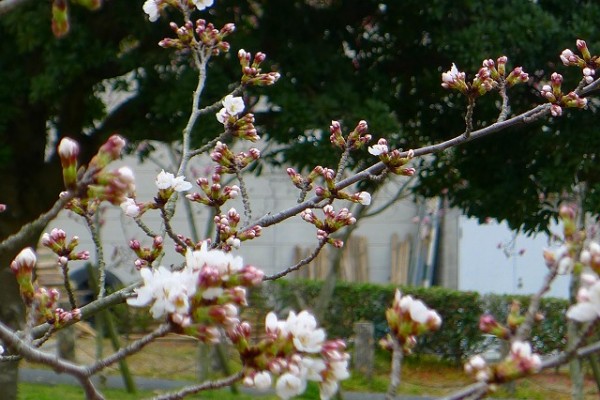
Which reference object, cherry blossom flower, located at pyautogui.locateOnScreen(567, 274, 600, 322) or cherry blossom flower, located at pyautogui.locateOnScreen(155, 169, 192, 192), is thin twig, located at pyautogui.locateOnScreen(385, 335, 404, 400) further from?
cherry blossom flower, located at pyautogui.locateOnScreen(155, 169, 192, 192)

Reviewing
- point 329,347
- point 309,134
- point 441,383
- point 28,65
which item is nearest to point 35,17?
point 28,65

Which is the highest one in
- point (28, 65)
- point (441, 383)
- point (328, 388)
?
point (28, 65)

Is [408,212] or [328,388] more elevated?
[408,212]

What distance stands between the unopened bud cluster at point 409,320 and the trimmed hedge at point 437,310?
9324mm

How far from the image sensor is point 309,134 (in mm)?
5445

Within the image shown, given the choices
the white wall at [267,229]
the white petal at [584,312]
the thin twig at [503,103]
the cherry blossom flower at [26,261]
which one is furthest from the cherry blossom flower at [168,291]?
the white wall at [267,229]

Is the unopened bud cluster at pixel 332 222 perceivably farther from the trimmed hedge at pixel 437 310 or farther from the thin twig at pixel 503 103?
the trimmed hedge at pixel 437 310

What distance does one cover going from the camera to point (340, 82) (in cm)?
554

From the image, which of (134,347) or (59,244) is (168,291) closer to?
(134,347)

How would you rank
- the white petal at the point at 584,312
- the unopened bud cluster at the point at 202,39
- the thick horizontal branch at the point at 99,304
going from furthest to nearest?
the unopened bud cluster at the point at 202,39 < the thick horizontal branch at the point at 99,304 < the white petal at the point at 584,312

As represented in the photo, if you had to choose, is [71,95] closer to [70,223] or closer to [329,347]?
[329,347]

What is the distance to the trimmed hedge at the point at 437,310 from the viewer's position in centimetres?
1088

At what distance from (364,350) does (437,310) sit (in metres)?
1.74

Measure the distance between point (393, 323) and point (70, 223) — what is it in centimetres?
1456
